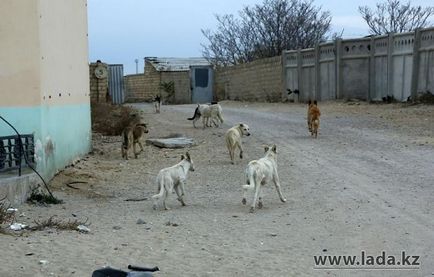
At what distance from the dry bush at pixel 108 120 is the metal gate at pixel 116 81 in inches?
562

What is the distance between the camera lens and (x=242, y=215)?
8695 mm

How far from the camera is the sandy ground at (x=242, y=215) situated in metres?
6.35

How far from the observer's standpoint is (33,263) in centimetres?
614

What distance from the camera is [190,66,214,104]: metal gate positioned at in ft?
161

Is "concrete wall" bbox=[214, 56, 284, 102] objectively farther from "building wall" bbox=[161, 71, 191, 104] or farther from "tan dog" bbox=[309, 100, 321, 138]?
"tan dog" bbox=[309, 100, 321, 138]

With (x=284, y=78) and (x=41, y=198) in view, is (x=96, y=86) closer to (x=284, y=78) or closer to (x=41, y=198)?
(x=284, y=78)

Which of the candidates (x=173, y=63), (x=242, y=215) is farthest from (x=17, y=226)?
A: (x=173, y=63)

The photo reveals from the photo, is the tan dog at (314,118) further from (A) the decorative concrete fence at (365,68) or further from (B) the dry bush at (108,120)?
(A) the decorative concrete fence at (365,68)

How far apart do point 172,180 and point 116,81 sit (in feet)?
98.8

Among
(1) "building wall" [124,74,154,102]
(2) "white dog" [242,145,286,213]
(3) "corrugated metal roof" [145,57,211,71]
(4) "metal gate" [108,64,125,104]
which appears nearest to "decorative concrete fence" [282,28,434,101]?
(4) "metal gate" [108,64,125,104]

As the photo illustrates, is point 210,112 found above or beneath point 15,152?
above

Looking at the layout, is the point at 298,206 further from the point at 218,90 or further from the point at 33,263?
the point at 218,90

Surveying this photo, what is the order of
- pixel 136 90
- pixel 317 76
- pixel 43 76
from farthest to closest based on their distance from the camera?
1. pixel 136 90
2. pixel 317 76
3. pixel 43 76

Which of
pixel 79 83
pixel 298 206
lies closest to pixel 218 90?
pixel 79 83
